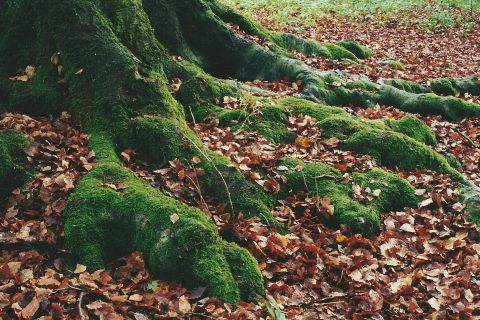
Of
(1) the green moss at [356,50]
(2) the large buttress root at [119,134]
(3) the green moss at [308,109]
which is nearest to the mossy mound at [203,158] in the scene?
(2) the large buttress root at [119,134]

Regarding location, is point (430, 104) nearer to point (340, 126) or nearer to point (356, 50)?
point (340, 126)

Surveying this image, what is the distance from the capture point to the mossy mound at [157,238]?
4.00 metres

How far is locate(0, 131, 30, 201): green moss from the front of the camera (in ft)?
15.7

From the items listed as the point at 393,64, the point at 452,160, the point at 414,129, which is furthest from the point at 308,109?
the point at 393,64

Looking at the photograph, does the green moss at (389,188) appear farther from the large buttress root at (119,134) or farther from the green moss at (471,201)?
the large buttress root at (119,134)

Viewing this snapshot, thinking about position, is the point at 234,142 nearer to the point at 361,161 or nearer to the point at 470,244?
the point at 361,161

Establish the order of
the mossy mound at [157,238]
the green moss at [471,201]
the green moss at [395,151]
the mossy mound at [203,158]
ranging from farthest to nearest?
the green moss at [395,151] → the green moss at [471,201] → the mossy mound at [203,158] → the mossy mound at [157,238]

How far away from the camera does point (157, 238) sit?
414 centimetres

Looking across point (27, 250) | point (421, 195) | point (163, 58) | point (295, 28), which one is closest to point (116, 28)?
point (163, 58)

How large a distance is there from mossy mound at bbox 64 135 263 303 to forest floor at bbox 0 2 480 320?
13 cm

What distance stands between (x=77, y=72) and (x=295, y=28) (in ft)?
43.9

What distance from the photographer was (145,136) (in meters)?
5.39

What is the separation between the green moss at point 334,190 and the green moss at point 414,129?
7.86 feet

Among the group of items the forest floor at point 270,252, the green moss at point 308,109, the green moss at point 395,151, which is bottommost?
the forest floor at point 270,252
